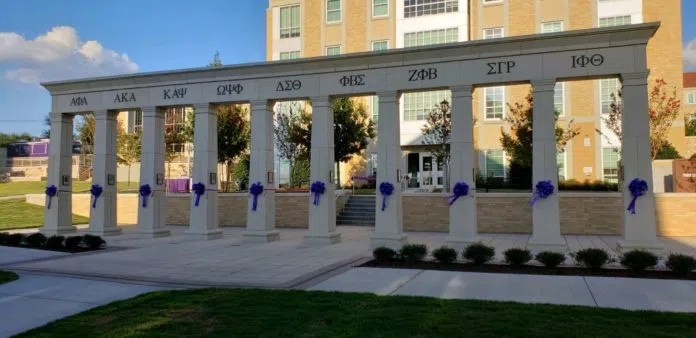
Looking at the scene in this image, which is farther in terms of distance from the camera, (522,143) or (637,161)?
(522,143)

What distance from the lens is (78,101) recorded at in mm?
19422

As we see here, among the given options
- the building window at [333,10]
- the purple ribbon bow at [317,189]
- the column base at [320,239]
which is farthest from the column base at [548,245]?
the building window at [333,10]

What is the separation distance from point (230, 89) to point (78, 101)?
6.51m

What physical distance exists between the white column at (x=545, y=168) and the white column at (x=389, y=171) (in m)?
3.62

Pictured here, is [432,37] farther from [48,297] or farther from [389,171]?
[48,297]

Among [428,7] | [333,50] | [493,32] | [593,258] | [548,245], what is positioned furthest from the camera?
[333,50]

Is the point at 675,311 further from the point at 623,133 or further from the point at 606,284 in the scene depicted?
the point at 623,133

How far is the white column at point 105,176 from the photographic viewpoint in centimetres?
1852

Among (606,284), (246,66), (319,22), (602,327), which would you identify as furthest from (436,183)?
(602,327)

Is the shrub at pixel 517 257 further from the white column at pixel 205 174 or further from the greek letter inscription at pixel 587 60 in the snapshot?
the white column at pixel 205 174

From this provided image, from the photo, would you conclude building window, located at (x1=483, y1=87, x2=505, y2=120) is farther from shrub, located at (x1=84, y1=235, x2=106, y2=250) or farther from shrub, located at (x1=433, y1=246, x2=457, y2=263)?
shrub, located at (x1=84, y1=235, x2=106, y2=250)

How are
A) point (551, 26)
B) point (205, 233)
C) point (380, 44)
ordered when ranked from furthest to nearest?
point (380, 44), point (551, 26), point (205, 233)

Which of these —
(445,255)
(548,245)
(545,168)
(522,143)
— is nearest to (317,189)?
(445,255)

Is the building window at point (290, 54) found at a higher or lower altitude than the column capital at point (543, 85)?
Answer: higher
